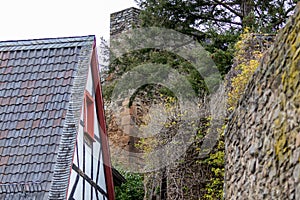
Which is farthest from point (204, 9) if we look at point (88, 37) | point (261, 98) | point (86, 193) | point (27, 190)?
point (261, 98)

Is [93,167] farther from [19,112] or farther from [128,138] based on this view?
[128,138]

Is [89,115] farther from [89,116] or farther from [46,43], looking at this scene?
[46,43]

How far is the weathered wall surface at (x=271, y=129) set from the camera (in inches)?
196

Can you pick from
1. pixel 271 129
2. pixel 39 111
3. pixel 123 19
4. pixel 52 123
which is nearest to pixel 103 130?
pixel 39 111

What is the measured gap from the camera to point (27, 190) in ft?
26.2

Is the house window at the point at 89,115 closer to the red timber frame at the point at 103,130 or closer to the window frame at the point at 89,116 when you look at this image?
the window frame at the point at 89,116

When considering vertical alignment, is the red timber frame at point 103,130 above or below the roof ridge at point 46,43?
below

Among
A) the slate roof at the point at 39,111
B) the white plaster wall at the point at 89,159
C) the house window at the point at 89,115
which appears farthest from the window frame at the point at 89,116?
the slate roof at the point at 39,111

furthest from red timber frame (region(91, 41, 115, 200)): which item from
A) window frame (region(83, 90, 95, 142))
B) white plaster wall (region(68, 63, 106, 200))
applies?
window frame (region(83, 90, 95, 142))

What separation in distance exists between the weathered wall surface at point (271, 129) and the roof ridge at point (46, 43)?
4060 millimetres

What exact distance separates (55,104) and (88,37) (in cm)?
161

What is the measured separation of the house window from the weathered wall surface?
11.7 ft

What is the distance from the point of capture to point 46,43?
34.5 feet

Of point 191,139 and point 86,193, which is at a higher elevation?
point 191,139
